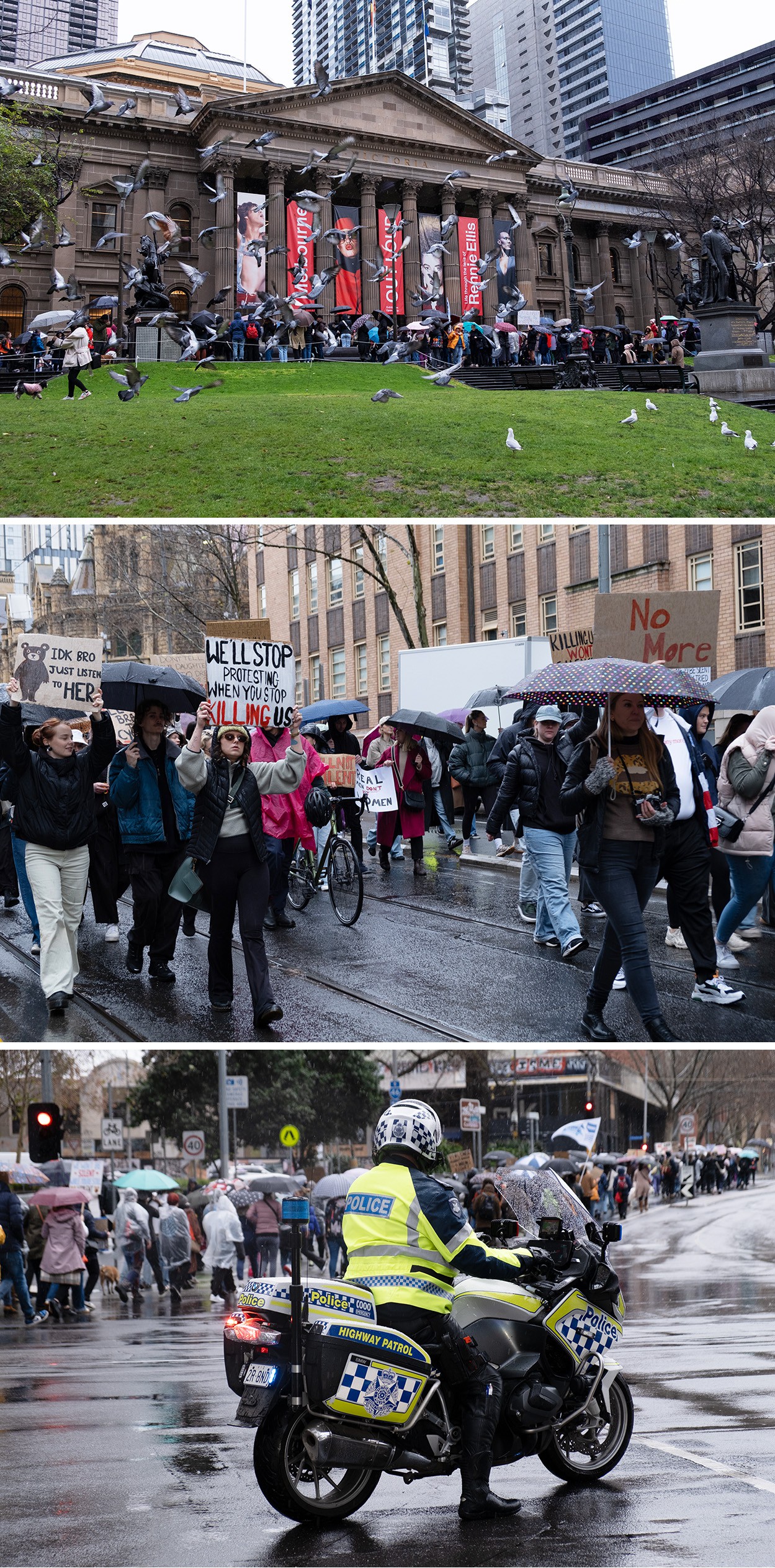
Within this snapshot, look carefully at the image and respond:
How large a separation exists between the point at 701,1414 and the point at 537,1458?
1.06m

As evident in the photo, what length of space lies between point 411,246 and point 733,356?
40.5m

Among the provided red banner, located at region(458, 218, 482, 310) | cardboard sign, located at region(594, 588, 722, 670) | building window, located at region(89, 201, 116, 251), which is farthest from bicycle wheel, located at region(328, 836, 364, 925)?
building window, located at region(89, 201, 116, 251)

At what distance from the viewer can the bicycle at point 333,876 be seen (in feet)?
40.3

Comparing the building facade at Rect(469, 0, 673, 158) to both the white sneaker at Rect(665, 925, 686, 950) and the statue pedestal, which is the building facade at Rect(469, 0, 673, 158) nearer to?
the statue pedestal

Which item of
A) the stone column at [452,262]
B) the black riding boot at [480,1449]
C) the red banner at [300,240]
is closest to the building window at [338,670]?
the black riding boot at [480,1449]

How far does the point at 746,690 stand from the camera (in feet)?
46.5

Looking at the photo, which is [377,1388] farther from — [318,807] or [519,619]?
[519,619]

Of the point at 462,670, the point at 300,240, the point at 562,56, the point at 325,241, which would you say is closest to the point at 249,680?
the point at 462,670

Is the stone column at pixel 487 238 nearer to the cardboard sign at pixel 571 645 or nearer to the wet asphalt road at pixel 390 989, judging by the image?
the cardboard sign at pixel 571 645

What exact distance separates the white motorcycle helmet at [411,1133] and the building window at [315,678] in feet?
63.8

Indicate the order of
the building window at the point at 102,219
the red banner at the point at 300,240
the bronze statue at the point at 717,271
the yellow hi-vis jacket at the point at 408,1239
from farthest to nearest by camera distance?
1. the building window at the point at 102,219
2. the red banner at the point at 300,240
3. the bronze statue at the point at 717,271
4. the yellow hi-vis jacket at the point at 408,1239

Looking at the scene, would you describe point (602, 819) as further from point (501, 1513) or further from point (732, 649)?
point (732, 649)

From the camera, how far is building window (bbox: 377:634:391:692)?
28.7m

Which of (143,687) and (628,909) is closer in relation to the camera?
(628,909)
